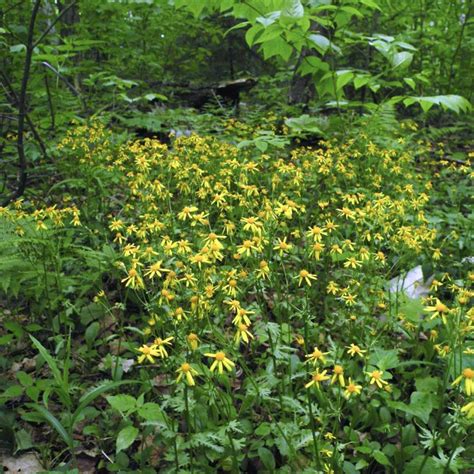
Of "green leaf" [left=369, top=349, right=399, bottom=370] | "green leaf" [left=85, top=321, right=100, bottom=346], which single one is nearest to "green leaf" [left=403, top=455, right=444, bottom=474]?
"green leaf" [left=369, top=349, right=399, bottom=370]

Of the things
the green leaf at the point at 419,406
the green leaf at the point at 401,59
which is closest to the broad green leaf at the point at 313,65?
the green leaf at the point at 401,59

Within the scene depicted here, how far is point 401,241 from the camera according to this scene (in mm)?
2723

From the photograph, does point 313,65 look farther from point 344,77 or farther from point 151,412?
point 151,412

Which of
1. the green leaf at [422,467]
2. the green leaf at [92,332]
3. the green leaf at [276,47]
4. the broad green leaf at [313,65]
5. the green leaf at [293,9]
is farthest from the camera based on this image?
the broad green leaf at [313,65]

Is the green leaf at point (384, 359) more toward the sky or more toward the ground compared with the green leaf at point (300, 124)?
more toward the ground

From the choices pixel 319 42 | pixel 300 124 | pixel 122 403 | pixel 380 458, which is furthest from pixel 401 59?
pixel 122 403

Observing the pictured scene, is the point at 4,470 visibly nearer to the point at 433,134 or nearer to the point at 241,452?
the point at 241,452

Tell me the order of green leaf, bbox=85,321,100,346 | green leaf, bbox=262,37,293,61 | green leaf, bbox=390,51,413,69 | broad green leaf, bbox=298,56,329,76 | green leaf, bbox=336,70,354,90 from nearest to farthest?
green leaf, bbox=85,321,100,346 < green leaf, bbox=390,51,413,69 < green leaf, bbox=262,37,293,61 < green leaf, bbox=336,70,354,90 < broad green leaf, bbox=298,56,329,76

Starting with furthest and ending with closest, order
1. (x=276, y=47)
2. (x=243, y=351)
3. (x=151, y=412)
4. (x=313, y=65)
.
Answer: (x=313, y=65) → (x=276, y=47) → (x=243, y=351) → (x=151, y=412)

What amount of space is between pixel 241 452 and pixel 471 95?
22.2 ft

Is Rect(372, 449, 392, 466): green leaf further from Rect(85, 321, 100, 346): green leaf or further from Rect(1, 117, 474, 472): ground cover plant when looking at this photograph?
Rect(85, 321, 100, 346): green leaf

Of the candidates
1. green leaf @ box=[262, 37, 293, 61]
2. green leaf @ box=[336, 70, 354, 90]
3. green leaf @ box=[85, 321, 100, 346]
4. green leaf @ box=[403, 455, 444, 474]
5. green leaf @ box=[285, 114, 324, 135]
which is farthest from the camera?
green leaf @ box=[285, 114, 324, 135]

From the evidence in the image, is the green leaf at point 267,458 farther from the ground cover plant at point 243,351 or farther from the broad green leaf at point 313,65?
the broad green leaf at point 313,65

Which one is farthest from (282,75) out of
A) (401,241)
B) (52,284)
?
(52,284)
